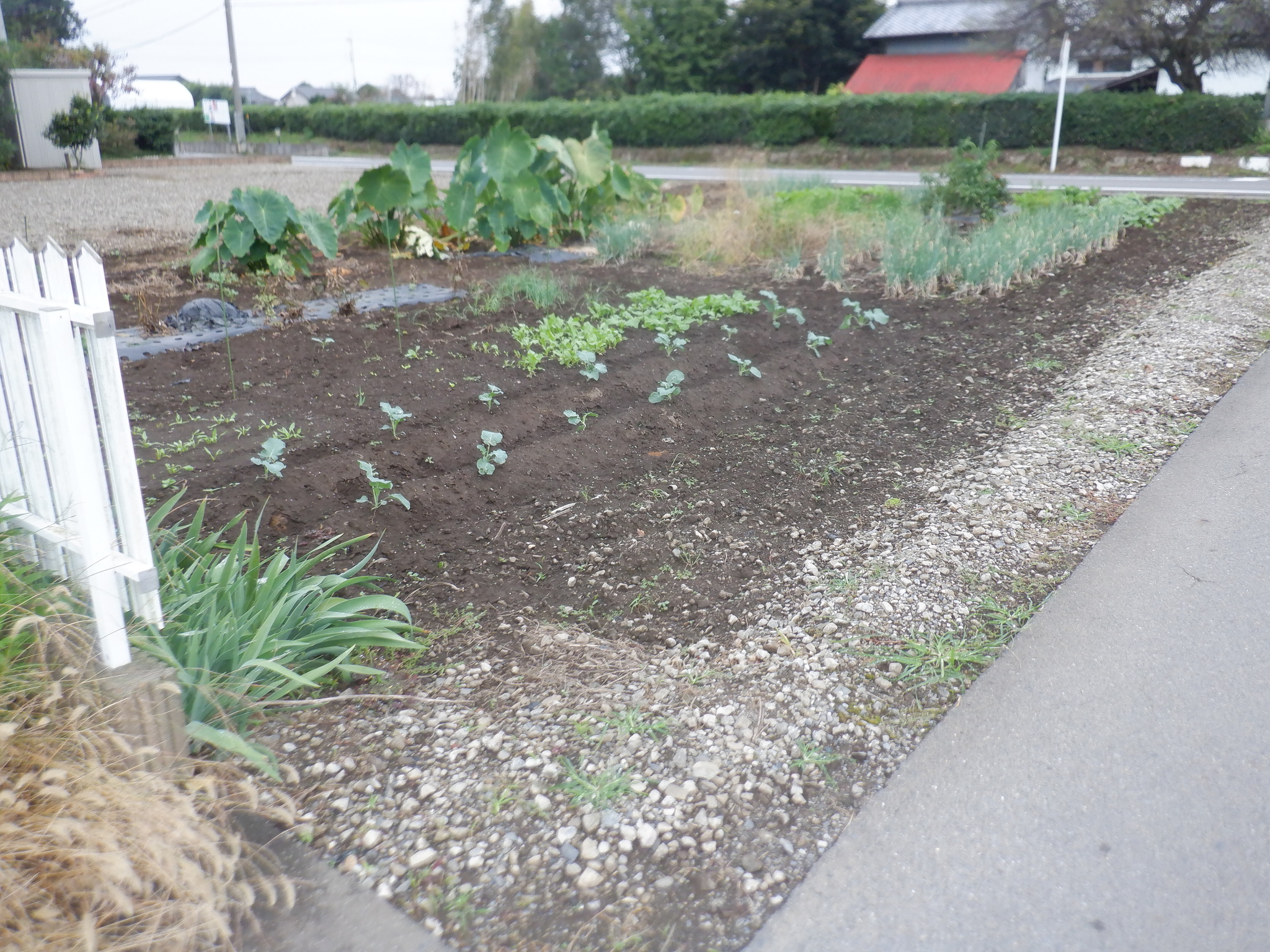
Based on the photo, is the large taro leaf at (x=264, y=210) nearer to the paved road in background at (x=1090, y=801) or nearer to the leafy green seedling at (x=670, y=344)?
the leafy green seedling at (x=670, y=344)

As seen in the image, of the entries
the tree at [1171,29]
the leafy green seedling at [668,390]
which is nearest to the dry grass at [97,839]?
the leafy green seedling at [668,390]

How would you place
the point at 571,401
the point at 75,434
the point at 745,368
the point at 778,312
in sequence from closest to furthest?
the point at 75,434, the point at 571,401, the point at 745,368, the point at 778,312

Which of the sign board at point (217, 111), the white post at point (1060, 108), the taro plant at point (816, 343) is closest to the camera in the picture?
the taro plant at point (816, 343)

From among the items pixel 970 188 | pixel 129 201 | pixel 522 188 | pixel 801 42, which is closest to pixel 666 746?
pixel 522 188

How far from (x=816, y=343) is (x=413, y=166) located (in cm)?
480

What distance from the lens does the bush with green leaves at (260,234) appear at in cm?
700

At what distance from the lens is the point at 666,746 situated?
2359 mm

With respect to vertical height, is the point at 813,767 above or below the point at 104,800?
below

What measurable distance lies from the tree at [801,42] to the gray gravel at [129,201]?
21.2 m

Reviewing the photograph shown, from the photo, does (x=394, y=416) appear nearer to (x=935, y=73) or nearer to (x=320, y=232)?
(x=320, y=232)

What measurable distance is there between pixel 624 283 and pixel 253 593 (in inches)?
207

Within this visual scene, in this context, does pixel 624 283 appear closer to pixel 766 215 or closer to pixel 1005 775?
pixel 766 215

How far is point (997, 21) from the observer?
23531 mm

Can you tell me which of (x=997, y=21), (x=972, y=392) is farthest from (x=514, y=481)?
(x=997, y=21)
